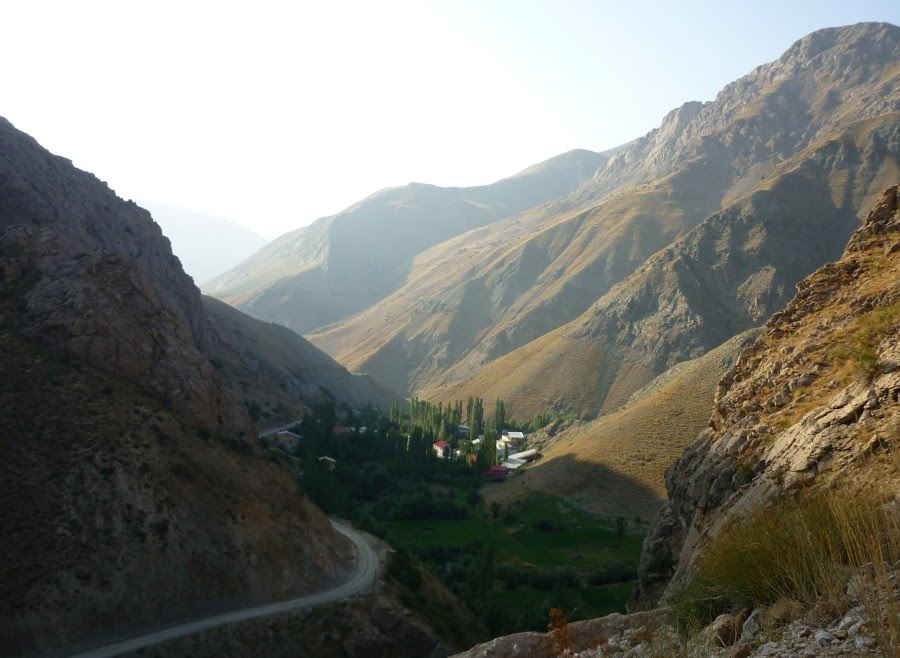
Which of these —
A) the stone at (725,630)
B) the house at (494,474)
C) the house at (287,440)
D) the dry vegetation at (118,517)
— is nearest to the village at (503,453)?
the house at (494,474)

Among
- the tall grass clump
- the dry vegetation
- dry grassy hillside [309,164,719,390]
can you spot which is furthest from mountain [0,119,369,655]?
dry grassy hillside [309,164,719,390]

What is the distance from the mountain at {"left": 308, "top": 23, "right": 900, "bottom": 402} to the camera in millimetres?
105875

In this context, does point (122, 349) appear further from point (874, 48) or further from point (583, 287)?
point (874, 48)

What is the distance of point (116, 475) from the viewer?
97.5ft

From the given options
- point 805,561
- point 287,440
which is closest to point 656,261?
point 287,440

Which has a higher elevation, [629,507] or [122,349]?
[122,349]

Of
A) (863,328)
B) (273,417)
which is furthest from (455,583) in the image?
(273,417)

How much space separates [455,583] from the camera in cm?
4284

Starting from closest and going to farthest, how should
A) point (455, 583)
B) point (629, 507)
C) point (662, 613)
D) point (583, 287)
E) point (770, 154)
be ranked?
point (662, 613)
point (455, 583)
point (629, 507)
point (583, 287)
point (770, 154)

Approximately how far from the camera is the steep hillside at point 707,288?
101312 millimetres

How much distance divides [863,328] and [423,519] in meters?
49.9

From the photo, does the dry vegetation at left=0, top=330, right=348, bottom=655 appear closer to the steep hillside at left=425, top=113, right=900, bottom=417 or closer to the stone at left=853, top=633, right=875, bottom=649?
the stone at left=853, top=633, right=875, bottom=649

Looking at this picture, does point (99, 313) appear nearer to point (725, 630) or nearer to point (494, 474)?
point (725, 630)

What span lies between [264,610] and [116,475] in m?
9.47
